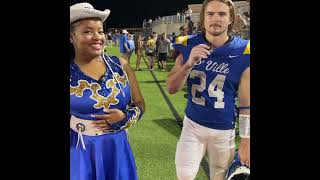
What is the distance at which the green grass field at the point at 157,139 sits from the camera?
4375 millimetres

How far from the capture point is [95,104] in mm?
2279

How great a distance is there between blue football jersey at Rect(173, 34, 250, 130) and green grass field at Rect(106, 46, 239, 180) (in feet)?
5.13

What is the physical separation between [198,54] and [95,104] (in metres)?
0.74

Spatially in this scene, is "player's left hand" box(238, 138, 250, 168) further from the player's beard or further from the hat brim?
the hat brim

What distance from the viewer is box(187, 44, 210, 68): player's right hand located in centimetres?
260

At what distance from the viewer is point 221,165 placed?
283cm

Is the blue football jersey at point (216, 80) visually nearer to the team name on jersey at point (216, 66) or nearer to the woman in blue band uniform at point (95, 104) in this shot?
the team name on jersey at point (216, 66)

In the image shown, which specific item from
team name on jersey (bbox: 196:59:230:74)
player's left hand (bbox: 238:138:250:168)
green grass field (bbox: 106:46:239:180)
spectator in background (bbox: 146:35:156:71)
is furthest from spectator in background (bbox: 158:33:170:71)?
player's left hand (bbox: 238:138:250:168)
